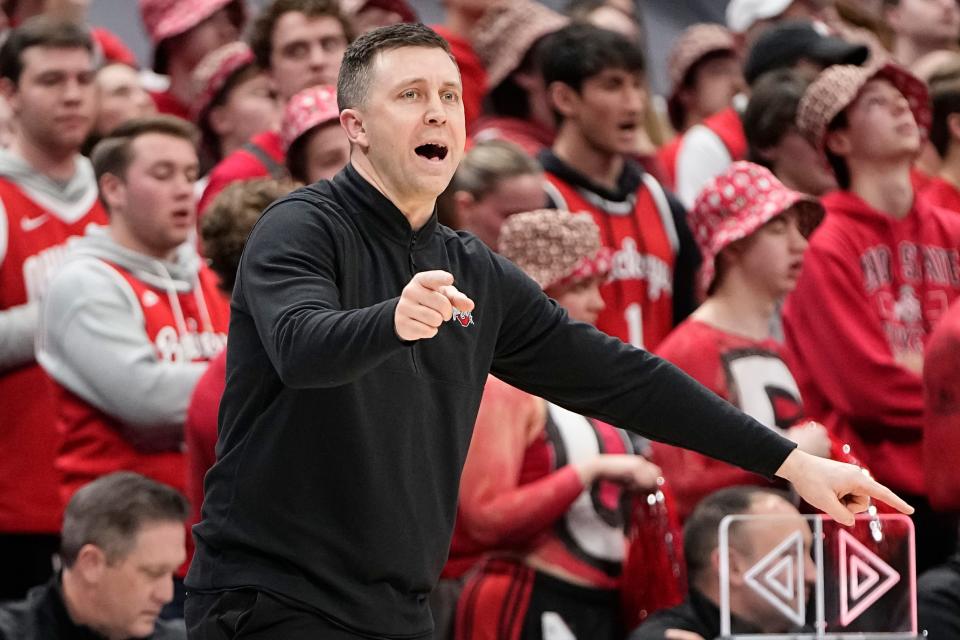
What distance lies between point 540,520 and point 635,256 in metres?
1.38

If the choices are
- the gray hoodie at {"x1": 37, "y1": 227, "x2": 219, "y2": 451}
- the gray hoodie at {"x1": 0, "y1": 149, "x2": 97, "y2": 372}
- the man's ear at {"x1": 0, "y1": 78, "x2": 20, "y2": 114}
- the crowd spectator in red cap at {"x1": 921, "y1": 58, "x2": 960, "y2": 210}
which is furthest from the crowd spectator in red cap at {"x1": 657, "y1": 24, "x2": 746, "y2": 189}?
the gray hoodie at {"x1": 37, "y1": 227, "x2": 219, "y2": 451}

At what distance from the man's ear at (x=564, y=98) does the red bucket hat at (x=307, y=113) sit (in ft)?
3.16

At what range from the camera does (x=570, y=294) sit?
4.75 meters

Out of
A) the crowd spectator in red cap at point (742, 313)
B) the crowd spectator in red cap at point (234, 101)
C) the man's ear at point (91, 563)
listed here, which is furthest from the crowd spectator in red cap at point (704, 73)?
the man's ear at point (91, 563)

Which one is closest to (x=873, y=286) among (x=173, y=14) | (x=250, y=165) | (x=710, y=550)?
(x=710, y=550)

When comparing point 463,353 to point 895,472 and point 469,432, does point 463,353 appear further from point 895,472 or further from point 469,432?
point 895,472

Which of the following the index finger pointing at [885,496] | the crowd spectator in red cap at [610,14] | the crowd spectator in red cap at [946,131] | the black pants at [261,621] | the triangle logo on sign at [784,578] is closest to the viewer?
the black pants at [261,621]

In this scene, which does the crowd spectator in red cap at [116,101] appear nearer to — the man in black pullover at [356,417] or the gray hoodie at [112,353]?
the gray hoodie at [112,353]

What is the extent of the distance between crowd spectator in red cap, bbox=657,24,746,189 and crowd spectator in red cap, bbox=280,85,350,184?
266 centimetres

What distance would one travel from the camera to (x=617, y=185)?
568cm

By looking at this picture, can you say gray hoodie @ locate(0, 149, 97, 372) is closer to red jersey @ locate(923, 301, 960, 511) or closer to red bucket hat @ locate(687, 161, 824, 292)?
red bucket hat @ locate(687, 161, 824, 292)

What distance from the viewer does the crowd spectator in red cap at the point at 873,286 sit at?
510 cm

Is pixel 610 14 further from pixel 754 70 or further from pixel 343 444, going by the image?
pixel 343 444

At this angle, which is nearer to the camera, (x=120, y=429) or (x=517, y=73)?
(x=120, y=429)
